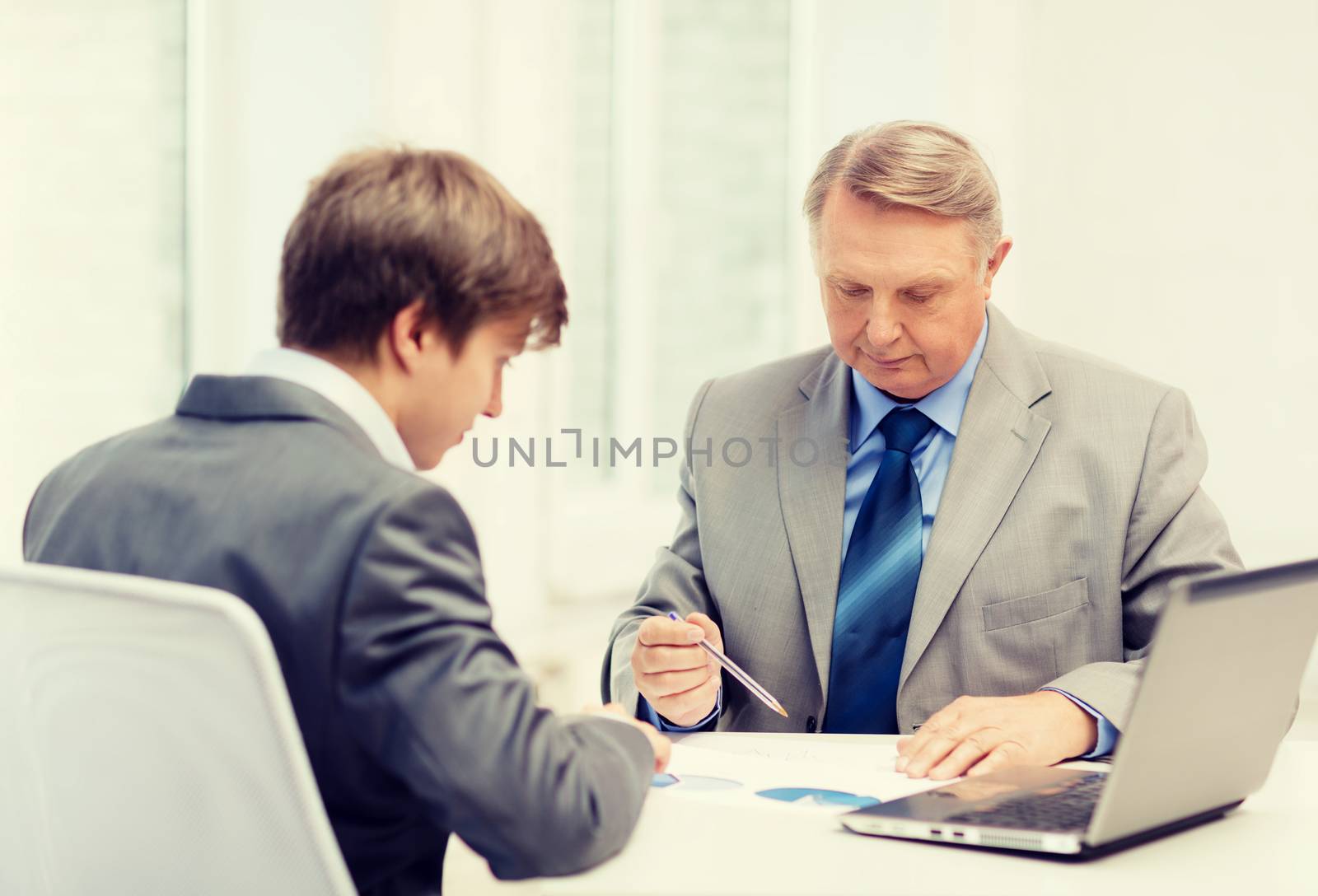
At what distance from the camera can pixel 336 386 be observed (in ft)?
3.58

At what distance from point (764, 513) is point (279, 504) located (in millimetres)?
1096

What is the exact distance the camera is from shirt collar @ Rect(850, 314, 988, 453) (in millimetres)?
1919

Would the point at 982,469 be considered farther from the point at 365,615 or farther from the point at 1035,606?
the point at 365,615

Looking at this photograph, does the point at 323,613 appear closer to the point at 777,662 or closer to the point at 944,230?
the point at 777,662

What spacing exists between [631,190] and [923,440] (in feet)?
6.37

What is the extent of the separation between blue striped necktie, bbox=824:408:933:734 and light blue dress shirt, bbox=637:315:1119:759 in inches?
1.2

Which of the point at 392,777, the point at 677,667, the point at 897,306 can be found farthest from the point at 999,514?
the point at 392,777

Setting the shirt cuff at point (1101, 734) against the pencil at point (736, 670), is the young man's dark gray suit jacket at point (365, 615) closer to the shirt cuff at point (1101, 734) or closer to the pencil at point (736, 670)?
the pencil at point (736, 670)

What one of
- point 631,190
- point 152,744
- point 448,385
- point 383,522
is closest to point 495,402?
point 448,385

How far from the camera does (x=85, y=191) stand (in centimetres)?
215

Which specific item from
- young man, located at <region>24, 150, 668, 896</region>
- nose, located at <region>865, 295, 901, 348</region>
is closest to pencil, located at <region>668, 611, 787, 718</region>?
young man, located at <region>24, 150, 668, 896</region>

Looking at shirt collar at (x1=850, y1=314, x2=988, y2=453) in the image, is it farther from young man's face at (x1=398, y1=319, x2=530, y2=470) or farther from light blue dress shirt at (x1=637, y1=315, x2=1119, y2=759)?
young man's face at (x1=398, y1=319, x2=530, y2=470)

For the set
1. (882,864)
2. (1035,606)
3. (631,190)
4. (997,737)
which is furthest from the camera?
(631,190)

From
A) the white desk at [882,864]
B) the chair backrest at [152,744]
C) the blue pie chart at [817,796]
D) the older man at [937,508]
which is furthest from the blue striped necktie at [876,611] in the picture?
the chair backrest at [152,744]
